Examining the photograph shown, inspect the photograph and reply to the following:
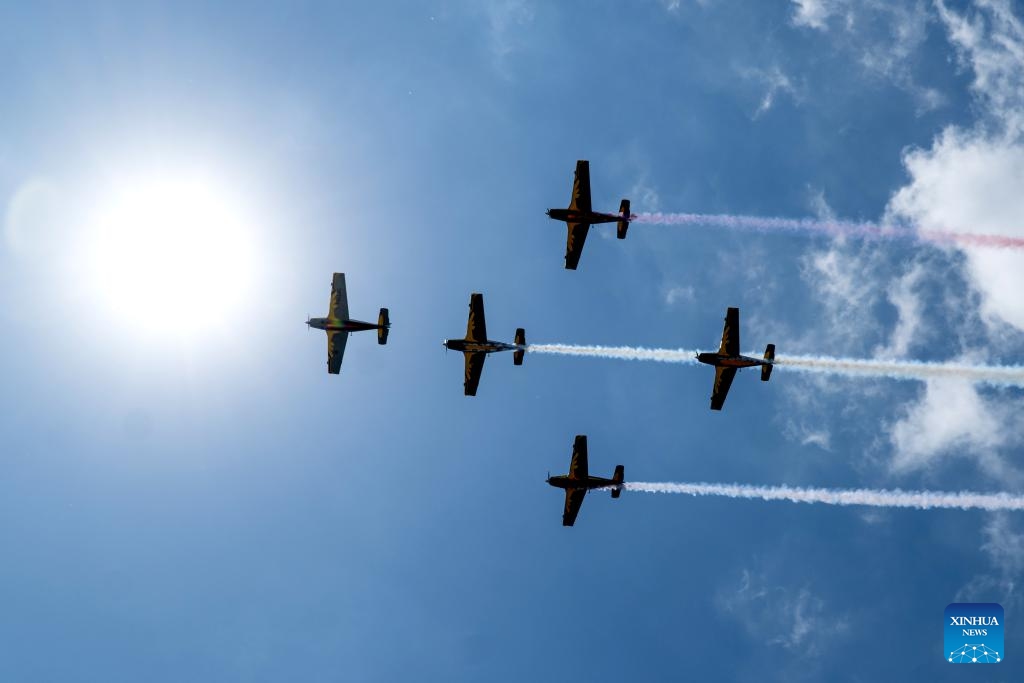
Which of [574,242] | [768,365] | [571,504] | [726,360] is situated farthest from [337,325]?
[768,365]

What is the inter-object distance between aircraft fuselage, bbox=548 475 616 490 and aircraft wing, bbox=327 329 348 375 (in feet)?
97.8

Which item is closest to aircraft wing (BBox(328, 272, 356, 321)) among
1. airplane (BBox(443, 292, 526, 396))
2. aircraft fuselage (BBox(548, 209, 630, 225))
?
airplane (BBox(443, 292, 526, 396))

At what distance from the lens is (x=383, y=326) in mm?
91000

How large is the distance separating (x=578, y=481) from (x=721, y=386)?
68.9ft

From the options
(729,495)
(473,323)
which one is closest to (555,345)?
(473,323)

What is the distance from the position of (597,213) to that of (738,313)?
20571mm

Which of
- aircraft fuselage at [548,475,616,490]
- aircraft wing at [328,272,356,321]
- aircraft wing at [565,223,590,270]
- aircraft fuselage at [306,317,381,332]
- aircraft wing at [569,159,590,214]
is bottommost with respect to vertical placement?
aircraft fuselage at [548,475,616,490]

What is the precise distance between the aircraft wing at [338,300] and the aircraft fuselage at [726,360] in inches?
1659

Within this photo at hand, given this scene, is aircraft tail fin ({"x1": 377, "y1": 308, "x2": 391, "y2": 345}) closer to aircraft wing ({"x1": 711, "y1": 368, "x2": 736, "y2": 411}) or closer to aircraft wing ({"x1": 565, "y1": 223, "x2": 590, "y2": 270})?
aircraft wing ({"x1": 565, "y1": 223, "x2": 590, "y2": 270})

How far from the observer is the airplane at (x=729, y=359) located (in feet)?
282

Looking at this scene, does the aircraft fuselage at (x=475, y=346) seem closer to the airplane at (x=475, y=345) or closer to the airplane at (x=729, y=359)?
the airplane at (x=475, y=345)

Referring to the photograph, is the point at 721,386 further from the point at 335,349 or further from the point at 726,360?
the point at 335,349

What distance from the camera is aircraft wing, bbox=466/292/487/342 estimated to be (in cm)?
9294

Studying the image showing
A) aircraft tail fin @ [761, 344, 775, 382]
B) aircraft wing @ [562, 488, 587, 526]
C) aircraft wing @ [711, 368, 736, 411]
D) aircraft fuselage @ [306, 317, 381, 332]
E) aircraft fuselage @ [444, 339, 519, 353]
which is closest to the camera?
aircraft tail fin @ [761, 344, 775, 382]
